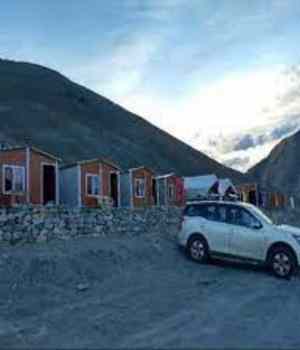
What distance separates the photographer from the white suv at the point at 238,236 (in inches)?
699

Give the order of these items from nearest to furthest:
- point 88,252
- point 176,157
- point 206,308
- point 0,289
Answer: point 206,308 < point 0,289 < point 88,252 < point 176,157

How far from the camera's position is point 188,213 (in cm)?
2031

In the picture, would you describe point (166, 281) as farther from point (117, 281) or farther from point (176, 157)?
point (176, 157)

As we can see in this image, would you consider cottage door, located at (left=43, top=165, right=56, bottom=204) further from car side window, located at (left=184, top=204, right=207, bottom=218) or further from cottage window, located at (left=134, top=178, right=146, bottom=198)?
car side window, located at (left=184, top=204, right=207, bottom=218)

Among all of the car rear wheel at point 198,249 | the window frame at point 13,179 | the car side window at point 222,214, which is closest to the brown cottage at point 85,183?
the window frame at point 13,179

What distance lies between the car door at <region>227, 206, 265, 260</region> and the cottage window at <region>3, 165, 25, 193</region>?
1309cm

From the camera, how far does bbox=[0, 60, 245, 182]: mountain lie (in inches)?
3066

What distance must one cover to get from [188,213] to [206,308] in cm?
762

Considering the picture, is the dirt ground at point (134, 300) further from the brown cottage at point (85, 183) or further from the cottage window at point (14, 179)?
the brown cottage at point (85, 183)

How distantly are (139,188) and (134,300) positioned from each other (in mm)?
25379

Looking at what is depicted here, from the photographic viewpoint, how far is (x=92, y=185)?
3394 cm

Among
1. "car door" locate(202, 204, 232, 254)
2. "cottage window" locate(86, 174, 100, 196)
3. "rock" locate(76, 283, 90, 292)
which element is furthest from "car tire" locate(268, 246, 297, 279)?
"cottage window" locate(86, 174, 100, 196)

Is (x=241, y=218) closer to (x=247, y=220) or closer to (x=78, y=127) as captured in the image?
(x=247, y=220)

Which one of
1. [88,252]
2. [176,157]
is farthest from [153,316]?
[176,157]
